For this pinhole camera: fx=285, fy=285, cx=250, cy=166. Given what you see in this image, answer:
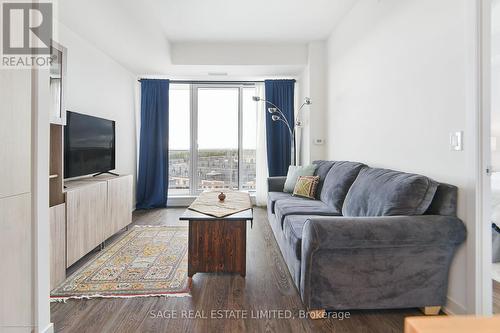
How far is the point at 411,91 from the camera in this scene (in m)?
2.31

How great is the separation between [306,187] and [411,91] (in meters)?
1.69

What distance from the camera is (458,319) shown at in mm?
638

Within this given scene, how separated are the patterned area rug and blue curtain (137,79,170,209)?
6.00 ft

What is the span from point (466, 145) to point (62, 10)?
3536 mm

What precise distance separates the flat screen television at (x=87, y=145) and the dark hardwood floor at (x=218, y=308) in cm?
143

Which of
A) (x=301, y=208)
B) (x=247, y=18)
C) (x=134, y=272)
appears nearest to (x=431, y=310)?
(x=301, y=208)

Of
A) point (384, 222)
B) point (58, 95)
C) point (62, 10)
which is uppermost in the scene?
point (62, 10)

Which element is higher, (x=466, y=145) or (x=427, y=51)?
(x=427, y=51)

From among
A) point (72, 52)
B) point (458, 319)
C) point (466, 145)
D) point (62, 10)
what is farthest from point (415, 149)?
point (72, 52)

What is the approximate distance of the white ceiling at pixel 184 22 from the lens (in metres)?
3.01

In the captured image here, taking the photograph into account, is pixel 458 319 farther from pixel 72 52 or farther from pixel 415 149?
pixel 72 52

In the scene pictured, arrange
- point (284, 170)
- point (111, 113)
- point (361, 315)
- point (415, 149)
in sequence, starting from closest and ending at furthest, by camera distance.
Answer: point (361, 315)
point (415, 149)
point (111, 113)
point (284, 170)

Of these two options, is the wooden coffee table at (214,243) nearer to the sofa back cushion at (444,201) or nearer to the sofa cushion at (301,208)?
the sofa cushion at (301,208)

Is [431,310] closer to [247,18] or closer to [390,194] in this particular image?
[390,194]
